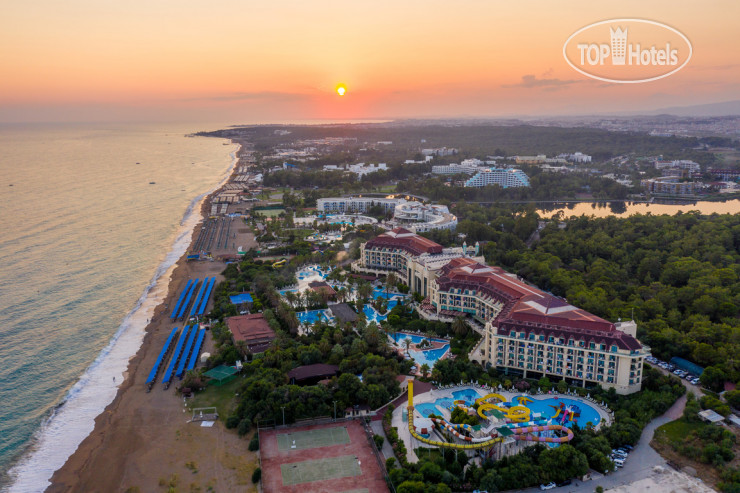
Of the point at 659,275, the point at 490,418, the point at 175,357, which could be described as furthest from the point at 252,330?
the point at 659,275

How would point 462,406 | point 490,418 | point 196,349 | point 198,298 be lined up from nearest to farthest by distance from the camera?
point 490,418 → point 462,406 → point 196,349 → point 198,298

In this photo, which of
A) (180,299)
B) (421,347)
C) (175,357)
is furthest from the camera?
(180,299)

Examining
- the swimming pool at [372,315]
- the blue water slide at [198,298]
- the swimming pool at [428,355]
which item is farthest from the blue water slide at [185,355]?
the swimming pool at [428,355]

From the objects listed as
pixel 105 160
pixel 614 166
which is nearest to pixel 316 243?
pixel 614 166

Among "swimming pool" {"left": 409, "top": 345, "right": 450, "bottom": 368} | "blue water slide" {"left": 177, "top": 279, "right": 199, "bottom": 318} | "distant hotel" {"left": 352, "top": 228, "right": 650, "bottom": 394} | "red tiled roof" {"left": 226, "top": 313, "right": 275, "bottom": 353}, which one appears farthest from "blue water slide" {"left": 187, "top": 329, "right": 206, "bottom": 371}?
"distant hotel" {"left": 352, "top": 228, "right": 650, "bottom": 394}

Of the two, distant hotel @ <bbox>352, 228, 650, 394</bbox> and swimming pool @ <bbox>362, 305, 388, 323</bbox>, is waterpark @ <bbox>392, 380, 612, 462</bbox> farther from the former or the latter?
swimming pool @ <bbox>362, 305, 388, 323</bbox>

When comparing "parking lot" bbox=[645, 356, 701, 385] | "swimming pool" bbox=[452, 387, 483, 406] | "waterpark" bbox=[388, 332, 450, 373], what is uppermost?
"parking lot" bbox=[645, 356, 701, 385]

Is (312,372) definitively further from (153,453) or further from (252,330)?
(153,453)

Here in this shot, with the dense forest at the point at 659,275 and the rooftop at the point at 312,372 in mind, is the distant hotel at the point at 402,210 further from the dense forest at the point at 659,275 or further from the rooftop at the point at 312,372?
the rooftop at the point at 312,372

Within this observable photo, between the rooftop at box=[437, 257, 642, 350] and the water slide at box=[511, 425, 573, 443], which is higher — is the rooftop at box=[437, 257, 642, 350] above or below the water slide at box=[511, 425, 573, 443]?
above
